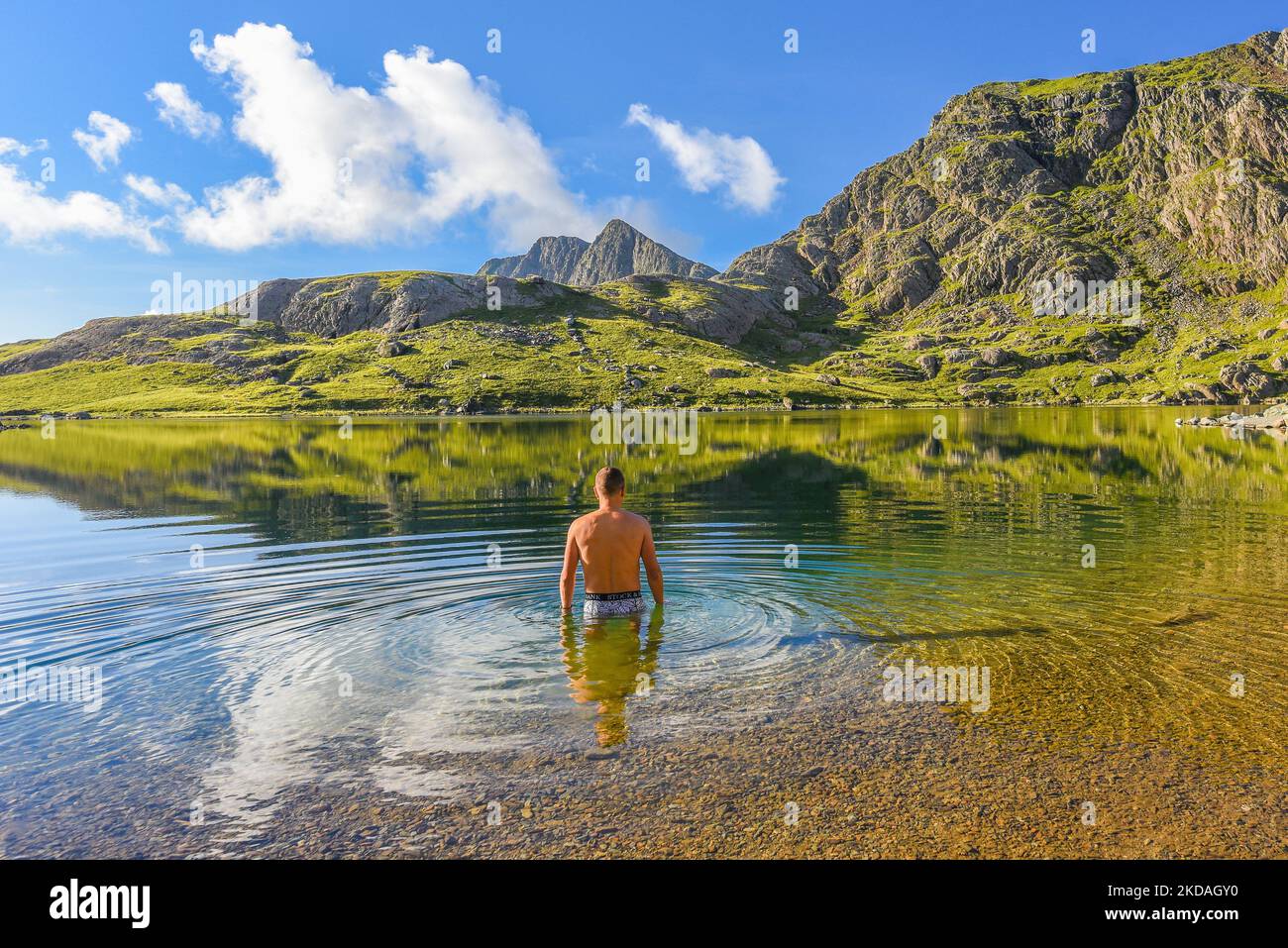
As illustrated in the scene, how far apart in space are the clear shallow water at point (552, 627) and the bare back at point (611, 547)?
3.48 feet

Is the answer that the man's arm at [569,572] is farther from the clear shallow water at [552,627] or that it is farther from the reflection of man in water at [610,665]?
the clear shallow water at [552,627]

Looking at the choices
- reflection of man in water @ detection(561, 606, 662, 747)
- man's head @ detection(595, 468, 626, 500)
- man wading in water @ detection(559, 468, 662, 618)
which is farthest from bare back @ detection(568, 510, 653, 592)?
reflection of man in water @ detection(561, 606, 662, 747)

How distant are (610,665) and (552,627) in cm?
335

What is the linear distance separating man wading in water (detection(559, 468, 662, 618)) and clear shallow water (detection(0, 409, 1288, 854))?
62 cm

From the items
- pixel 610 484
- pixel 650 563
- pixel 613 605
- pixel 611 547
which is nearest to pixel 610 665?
pixel 613 605

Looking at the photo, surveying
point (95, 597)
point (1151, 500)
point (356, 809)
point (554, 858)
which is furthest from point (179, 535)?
point (1151, 500)

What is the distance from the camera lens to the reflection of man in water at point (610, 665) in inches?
526

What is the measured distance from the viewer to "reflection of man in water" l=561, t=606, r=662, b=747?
13.4 metres

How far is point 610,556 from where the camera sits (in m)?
18.9

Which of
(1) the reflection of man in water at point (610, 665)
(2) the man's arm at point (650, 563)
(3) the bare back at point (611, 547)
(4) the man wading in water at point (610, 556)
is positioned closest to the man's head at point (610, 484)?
(4) the man wading in water at point (610, 556)

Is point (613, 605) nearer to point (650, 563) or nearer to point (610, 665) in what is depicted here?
point (650, 563)

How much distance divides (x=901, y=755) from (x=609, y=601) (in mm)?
8977
